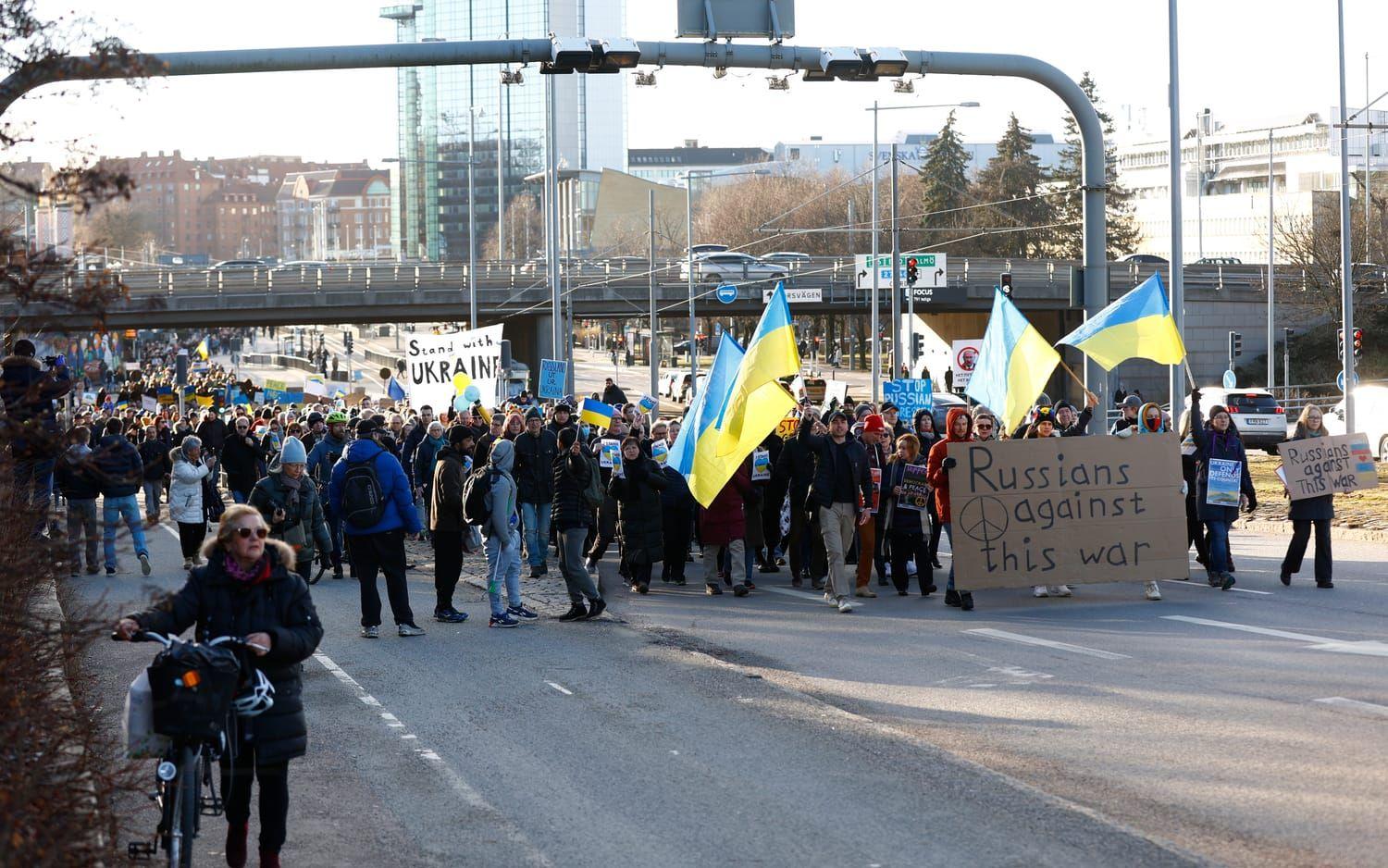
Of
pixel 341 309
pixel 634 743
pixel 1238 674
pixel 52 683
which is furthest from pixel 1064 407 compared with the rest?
pixel 341 309

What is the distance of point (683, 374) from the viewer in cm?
7794

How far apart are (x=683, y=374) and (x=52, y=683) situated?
6992 centimetres

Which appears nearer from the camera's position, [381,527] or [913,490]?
[381,527]

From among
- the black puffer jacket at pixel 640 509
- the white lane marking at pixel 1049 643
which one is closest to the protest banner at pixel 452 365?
the black puffer jacket at pixel 640 509

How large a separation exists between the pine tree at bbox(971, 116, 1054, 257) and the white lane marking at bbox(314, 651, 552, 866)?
8592cm

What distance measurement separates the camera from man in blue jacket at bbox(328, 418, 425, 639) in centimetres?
1396

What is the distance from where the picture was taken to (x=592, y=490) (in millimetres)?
16391

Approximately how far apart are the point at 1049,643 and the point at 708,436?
155 inches

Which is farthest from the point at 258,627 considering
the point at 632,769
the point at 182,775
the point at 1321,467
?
the point at 1321,467

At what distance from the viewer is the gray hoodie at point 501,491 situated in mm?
14711

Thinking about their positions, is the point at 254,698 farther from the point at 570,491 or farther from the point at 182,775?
the point at 570,491

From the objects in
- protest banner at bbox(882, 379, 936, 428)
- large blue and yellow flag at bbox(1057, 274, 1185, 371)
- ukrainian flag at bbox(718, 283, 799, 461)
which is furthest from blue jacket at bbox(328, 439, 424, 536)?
protest banner at bbox(882, 379, 936, 428)

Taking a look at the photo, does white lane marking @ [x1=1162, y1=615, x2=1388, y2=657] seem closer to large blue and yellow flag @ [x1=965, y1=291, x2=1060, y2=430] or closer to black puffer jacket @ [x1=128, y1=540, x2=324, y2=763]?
large blue and yellow flag @ [x1=965, y1=291, x2=1060, y2=430]

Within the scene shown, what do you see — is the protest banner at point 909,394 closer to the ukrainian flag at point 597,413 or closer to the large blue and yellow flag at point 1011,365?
the ukrainian flag at point 597,413
